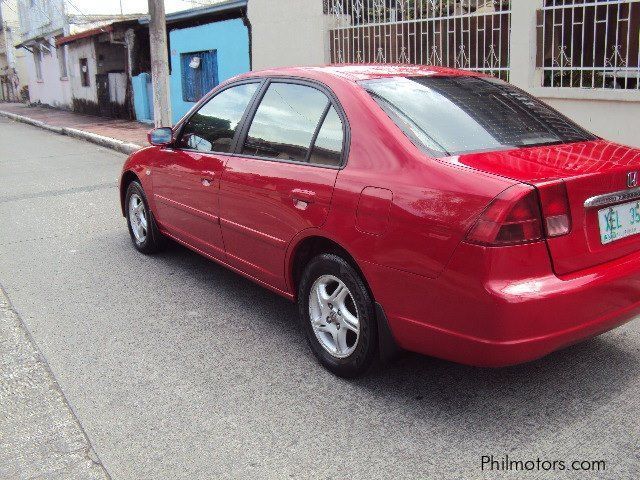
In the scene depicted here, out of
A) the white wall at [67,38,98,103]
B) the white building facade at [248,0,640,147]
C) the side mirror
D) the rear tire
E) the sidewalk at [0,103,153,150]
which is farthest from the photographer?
the white wall at [67,38,98,103]

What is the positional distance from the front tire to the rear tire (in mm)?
2451

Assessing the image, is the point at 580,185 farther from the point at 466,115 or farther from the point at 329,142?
the point at 329,142

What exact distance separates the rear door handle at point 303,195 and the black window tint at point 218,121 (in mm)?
942

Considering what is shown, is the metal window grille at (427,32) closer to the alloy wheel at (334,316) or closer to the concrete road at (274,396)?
the concrete road at (274,396)

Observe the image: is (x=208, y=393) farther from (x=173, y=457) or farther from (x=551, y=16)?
(x=551, y=16)

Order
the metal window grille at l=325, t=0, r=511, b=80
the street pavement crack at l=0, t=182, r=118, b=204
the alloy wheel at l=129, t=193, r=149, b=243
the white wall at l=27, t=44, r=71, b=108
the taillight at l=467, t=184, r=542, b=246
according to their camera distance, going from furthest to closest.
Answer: the white wall at l=27, t=44, r=71, b=108 < the street pavement crack at l=0, t=182, r=118, b=204 < the metal window grille at l=325, t=0, r=511, b=80 < the alloy wheel at l=129, t=193, r=149, b=243 < the taillight at l=467, t=184, r=542, b=246

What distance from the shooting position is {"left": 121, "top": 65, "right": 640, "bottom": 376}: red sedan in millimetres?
2809

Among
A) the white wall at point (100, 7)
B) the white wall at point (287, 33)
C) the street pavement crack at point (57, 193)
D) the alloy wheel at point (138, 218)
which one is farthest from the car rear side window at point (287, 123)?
the white wall at point (100, 7)

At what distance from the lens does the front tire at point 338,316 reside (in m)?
3.34

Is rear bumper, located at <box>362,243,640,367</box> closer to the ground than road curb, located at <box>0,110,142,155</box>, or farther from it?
closer to the ground

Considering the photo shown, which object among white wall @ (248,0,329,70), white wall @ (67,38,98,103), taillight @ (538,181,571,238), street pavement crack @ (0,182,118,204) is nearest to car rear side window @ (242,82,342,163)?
taillight @ (538,181,571,238)

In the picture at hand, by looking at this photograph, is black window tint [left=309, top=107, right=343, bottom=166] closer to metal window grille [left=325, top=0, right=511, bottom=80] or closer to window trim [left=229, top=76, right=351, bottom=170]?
window trim [left=229, top=76, right=351, bottom=170]

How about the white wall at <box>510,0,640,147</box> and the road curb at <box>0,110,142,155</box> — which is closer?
the white wall at <box>510,0,640,147</box>

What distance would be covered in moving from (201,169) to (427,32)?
5456 millimetres
